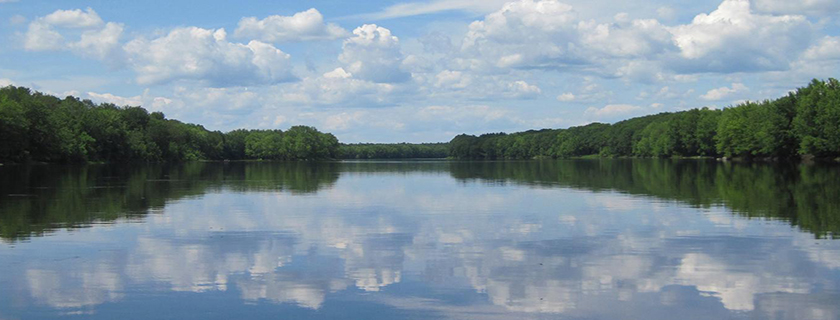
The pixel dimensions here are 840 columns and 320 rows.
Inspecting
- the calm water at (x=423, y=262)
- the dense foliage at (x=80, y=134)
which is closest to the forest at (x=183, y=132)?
the dense foliage at (x=80, y=134)

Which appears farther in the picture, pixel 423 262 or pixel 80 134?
pixel 80 134

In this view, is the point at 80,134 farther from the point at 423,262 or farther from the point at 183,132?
the point at 423,262

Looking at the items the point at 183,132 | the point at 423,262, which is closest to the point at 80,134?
the point at 183,132

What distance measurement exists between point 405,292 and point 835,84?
111696 mm

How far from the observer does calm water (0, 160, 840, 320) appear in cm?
1094

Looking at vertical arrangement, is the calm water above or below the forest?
below

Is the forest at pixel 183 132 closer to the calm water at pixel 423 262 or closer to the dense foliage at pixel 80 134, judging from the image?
the dense foliage at pixel 80 134

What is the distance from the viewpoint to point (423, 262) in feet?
48.8

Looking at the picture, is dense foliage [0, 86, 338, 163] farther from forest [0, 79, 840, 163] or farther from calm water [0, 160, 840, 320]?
calm water [0, 160, 840, 320]

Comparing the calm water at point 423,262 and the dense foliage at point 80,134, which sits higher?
the dense foliage at point 80,134

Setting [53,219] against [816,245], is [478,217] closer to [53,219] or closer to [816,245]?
[816,245]

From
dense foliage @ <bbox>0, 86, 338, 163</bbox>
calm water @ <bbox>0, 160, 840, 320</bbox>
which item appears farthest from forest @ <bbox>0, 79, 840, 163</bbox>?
calm water @ <bbox>0, 160, 840, 320</bbox>

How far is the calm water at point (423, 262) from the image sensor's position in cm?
1094

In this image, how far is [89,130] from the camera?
13250 cm
